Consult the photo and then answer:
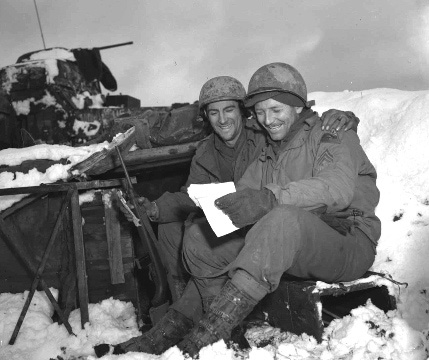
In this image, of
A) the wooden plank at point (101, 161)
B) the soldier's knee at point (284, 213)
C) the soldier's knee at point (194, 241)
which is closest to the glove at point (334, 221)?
the soldier's knee at point (284, 213)

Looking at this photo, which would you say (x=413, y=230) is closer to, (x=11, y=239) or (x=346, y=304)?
(x=346, y=304)

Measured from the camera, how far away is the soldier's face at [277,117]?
3.32 meters

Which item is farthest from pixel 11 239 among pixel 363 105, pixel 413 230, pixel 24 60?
pixel 24 60

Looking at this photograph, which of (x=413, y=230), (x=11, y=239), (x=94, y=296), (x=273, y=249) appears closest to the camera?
(x=273, y=249)

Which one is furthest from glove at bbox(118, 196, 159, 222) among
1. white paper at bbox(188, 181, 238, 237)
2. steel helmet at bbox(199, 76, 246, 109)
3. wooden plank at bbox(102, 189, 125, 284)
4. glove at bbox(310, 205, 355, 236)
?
glove at bbox(310, 205, 355, 236)

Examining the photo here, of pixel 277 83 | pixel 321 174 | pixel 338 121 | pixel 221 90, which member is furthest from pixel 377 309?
pixel 221 90

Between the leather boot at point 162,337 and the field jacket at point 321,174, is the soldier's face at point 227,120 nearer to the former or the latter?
the field jacket at point 321,174

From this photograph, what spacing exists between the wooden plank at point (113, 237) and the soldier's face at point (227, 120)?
118cm

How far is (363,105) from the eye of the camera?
5410 millimetres

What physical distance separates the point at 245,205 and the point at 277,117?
41.7 inches

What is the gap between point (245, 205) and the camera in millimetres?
2486

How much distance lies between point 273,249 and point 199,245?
0.94 metres

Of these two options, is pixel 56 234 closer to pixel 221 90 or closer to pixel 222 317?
pixel 221 90

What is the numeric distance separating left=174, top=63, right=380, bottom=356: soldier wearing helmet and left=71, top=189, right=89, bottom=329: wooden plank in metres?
1.28
